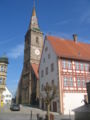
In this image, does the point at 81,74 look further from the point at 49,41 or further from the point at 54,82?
the point at 49,41

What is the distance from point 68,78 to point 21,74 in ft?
103

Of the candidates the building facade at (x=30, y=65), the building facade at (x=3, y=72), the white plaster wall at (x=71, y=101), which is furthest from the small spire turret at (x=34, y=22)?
the white plaster wall at (x=71, y=101)

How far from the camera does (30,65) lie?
52.0 m

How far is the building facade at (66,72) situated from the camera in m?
28.7

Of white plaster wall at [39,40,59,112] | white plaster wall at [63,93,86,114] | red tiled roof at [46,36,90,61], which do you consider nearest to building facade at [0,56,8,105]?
white plaster wall at [39,40,59,112]

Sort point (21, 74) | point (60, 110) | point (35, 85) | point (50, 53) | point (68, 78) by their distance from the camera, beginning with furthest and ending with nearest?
point (21, 74)
point (35, 85)
point (50, 53)
point (68, 78)
point (60, 110)

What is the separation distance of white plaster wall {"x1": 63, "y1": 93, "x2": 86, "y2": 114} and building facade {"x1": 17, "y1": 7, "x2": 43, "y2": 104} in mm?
17824

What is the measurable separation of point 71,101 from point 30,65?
25.7 m

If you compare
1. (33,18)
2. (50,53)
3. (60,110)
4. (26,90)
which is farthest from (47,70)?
(33,18)

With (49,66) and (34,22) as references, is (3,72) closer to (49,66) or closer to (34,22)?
(49,66)

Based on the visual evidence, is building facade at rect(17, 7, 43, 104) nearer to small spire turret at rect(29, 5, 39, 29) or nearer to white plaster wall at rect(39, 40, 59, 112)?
small spire turret at rect(29, 5, 39, 29)

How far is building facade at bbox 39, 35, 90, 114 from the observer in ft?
94.1

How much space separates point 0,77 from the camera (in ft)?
142

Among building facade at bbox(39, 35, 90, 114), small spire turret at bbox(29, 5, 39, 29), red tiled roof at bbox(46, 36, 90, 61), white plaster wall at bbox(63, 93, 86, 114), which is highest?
small spire turret at bbox(29, 5, 39, 29)
